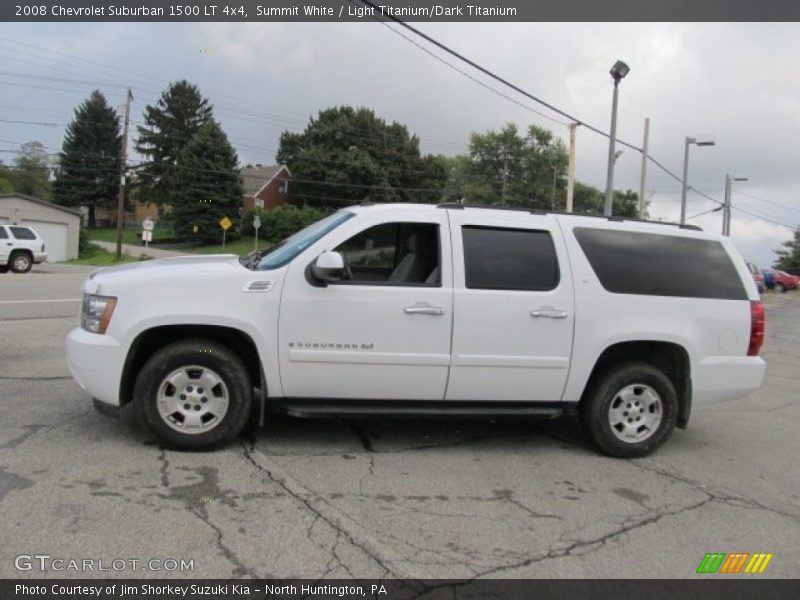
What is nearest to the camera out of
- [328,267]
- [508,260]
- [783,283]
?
[328,267]

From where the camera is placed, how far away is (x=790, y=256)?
80812mm

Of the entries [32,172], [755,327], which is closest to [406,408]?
[755,327]

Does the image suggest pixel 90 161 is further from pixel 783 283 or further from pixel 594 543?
pixel 594 543

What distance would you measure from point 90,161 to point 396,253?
79.9 metres

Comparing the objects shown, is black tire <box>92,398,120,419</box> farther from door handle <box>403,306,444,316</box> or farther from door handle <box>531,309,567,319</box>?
door handle <box>531,309,567,319</box>

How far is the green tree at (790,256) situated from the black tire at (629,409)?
84831 mm

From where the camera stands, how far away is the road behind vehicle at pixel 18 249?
24.0 metres

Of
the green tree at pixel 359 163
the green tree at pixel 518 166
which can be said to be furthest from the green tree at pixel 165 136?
the green tree at pixel 518 166

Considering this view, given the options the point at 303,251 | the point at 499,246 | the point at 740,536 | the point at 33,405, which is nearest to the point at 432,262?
the point at 499,246

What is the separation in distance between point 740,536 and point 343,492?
240 cm

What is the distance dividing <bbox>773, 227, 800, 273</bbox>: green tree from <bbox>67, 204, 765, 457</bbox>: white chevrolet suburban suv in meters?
84.7
